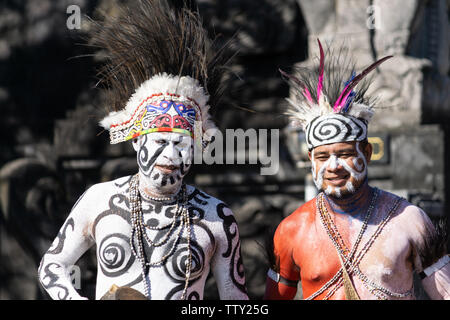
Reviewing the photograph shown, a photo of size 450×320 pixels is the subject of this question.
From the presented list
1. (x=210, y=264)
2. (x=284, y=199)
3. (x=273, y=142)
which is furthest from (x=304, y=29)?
(x=210, y=264)

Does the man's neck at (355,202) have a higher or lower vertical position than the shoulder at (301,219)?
higher

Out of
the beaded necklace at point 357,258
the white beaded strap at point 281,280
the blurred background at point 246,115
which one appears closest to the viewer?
the beaded necklace at point 357,258

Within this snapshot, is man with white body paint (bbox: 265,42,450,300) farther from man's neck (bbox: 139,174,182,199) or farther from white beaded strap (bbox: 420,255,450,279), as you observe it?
man's neck (bbox: 139,174,182,199)

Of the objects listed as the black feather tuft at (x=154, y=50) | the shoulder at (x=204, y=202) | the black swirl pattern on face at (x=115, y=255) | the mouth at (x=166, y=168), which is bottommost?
the black swirl pattern on face at (x=115, y=255)

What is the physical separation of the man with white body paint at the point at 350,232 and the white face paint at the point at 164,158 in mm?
729

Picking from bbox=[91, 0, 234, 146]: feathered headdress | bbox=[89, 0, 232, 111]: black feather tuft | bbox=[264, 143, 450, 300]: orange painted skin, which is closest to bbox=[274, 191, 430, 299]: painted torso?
bbox=[264, 143, 450, 300]: orange painted skin

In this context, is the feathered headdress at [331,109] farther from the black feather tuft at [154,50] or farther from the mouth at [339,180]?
the black feather tuft at [154,50]

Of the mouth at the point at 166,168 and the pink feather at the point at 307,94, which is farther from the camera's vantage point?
the pink feather at the point at 307,94

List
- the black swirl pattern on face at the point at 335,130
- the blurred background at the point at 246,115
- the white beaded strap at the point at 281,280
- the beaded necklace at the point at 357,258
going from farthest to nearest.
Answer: the blurred background at the point at 246,115 → the white beaded strap at the point at 281,280 → the black swirl pattern on face at the point at 335,130 → the beaded necklace at the point at 357,258

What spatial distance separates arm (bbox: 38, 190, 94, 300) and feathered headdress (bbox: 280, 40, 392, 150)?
1.36 metres

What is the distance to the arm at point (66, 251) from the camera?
3480 millimetres

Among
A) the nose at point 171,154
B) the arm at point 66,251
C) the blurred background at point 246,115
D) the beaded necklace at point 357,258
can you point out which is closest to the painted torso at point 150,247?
the arm at point 66,251

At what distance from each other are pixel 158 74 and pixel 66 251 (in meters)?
1.14
